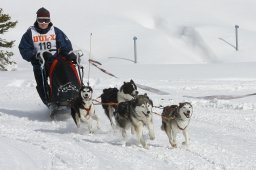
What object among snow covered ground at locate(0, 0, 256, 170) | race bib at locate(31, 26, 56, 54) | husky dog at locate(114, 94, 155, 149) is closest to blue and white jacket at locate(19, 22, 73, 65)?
race bib at locate(31, 26, 56, 54)

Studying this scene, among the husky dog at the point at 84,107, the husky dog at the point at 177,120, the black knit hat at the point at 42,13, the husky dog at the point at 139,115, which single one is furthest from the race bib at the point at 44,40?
the husky dog at the point at 177,120

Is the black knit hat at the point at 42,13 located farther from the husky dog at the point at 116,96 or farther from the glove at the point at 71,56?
the husky dog at the point at 116,96

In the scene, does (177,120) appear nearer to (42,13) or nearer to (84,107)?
(84,107)

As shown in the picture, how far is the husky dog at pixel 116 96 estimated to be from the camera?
8.35 m

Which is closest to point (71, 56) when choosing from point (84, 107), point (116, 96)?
point (116, 96)

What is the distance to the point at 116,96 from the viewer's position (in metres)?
8.64

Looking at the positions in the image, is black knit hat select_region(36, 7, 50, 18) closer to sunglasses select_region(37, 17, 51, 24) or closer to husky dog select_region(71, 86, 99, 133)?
sunglasses select_region(37, 17, 51, 24)

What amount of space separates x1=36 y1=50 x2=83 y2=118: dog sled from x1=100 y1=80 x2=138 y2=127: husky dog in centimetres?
49

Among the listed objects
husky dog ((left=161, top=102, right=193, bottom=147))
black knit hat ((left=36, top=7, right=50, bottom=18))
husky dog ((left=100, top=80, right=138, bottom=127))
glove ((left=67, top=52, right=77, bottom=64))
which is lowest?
husky dog ((left=161, top=102, right=193, bottom=147))

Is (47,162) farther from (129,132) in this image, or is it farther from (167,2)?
(167,2)

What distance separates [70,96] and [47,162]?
3187 millimetres

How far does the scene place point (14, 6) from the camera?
54469mm

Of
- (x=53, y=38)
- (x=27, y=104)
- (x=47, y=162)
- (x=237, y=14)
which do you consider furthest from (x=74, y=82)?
(x=237, y=14)

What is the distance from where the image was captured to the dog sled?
8.84 meters
